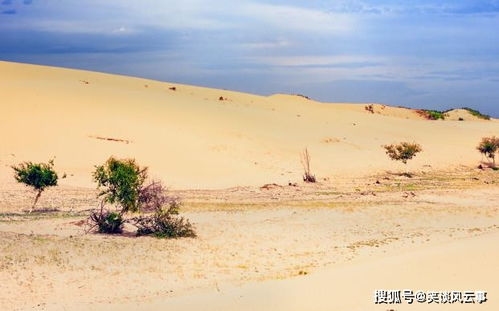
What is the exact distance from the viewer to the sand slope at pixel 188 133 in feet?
133

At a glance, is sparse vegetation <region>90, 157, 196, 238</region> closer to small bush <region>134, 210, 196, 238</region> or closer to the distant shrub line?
small bush <region>134, 210, 196, 238</region>

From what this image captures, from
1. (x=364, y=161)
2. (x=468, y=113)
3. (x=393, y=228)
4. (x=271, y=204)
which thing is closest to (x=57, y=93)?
(x=364, y=161)

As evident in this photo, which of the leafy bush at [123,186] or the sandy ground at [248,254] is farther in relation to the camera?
the leafy bush at [123,186]

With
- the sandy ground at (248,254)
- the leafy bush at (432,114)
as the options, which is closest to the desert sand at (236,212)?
the sandy ground at (248,254)

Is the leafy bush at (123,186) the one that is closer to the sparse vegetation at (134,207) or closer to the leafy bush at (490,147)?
the sparse vegetation at (134,207)

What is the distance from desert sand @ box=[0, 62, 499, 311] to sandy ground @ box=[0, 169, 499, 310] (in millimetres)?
68

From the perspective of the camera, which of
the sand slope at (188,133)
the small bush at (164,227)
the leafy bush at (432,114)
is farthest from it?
the leafy bush at (432,114)

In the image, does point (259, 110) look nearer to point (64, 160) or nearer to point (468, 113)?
point (64, 160)

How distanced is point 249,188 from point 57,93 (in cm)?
2693

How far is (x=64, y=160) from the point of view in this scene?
38906 mm

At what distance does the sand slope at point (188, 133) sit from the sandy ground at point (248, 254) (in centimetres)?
902

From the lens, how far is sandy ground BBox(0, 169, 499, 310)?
1625 cm

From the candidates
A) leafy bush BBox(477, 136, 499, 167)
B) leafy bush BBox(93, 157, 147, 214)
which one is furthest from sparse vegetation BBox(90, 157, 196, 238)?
leafy bush BBox(477, 136, 499, 167)

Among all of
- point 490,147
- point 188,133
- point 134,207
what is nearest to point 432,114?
point 490,147
